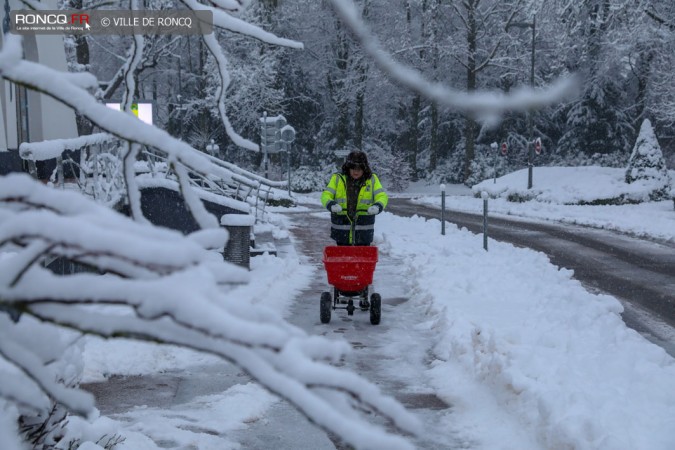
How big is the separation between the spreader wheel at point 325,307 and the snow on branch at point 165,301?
6949 mm

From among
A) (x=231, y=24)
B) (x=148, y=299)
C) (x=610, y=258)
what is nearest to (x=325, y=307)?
(x=231, y=24)

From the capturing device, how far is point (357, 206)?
8.84 m

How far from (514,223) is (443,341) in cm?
1486

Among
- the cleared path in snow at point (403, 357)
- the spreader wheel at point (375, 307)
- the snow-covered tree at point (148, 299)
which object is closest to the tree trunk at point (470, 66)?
the cleared path in snow at point (403, 357)

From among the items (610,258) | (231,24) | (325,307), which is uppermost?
(231,24)

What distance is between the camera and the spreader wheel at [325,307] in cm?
817

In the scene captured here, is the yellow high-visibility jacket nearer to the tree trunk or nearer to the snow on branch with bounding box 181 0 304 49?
the snow on branch with bounding box 181 0 304 49

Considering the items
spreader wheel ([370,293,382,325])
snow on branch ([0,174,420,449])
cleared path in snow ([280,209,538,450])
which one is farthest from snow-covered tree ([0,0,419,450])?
spreader wheel ([370,293,382,325])

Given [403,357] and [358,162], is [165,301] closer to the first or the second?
[403,357]

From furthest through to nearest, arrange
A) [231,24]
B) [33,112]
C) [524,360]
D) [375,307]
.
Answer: [33,112] → [375,307] → [524,360] → [231,24]

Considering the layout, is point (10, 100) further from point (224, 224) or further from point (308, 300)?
point (308, 300)

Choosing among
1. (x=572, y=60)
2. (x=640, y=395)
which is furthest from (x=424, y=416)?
(x=572, y=60)

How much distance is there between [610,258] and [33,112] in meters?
11.0

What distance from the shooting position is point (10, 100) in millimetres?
12531
